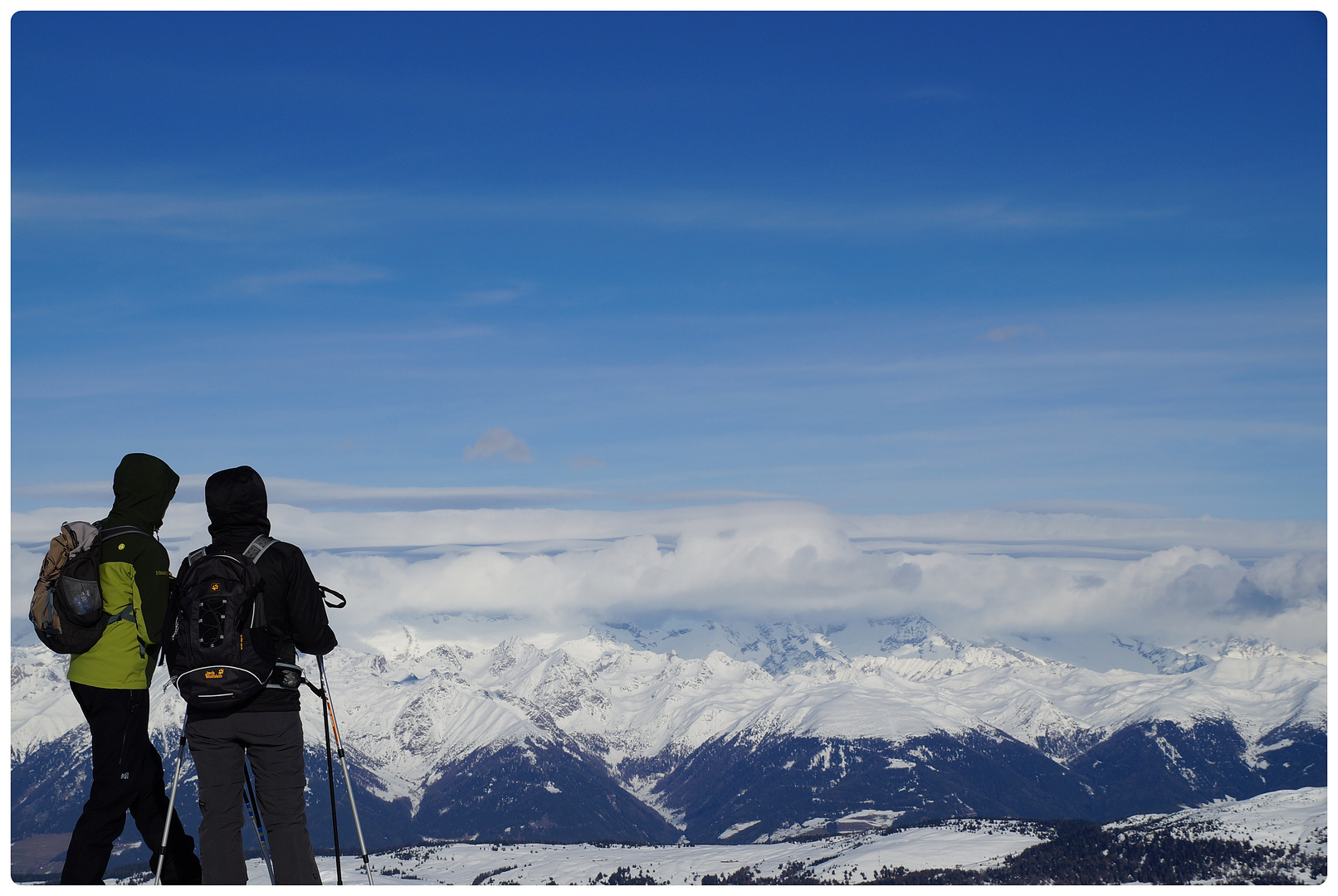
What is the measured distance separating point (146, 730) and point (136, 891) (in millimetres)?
1446

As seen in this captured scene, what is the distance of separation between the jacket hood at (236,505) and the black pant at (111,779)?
177 centimetres

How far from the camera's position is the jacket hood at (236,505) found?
24.9ft

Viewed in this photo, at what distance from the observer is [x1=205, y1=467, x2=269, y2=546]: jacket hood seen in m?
7.60

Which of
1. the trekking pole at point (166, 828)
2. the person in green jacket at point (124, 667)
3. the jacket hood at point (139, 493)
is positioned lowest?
the trekking pole at point (166, 828)

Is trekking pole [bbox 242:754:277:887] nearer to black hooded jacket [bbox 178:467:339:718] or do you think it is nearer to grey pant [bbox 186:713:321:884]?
grey pant [bbox 186:713:321:884]

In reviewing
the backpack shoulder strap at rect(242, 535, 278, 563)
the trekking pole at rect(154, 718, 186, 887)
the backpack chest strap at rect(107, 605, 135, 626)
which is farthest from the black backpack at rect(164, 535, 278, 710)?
the trekking pole at rect(154, 718, 186, 887)

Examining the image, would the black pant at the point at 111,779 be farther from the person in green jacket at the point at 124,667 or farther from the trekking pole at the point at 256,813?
the trekking pole at the point at 256,813

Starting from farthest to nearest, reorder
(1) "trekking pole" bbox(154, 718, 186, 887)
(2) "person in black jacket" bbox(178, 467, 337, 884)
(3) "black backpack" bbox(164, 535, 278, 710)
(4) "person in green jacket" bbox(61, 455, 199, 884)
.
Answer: (1) "trekking pole" bbox(154, 718, 186, 887) → (4) "person in green jacket" bbox(61, 455, 199, 884) → (2) "person in black jacket" bbox(178, 467, 337, 884) → (3) "black backpack" bbox(164, 535, 278, 710)

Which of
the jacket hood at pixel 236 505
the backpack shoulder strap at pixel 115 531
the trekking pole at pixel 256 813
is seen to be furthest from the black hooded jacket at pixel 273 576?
the backpack shoulder strap at pixel 115 531

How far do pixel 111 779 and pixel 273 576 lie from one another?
2.36 meters

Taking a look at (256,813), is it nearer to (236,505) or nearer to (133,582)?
(133,582)

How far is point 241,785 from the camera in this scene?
7680 mm

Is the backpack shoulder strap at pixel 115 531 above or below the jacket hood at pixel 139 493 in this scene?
below

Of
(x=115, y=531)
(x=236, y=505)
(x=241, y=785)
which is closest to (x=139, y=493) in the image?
(x=115, y=531)
